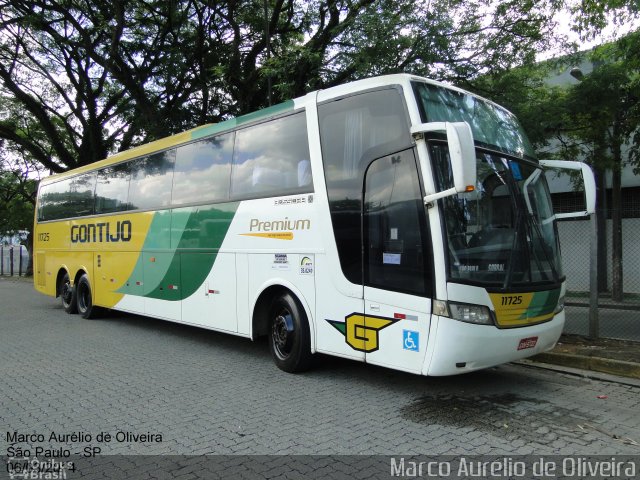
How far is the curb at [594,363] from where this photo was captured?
5.96 m

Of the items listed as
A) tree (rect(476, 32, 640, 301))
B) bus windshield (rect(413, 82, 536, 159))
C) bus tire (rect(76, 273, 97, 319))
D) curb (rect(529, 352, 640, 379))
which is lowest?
curb (rect(529, 352, 640, 379))

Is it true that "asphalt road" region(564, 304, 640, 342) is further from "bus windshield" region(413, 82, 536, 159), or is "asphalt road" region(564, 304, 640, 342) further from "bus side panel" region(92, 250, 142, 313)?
"bus side panel" region(92, 250, 142, 313)

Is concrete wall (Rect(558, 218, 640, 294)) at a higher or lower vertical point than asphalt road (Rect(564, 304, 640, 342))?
higher

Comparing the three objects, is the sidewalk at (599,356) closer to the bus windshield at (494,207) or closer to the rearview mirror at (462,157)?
the bus windshield at (494,207)

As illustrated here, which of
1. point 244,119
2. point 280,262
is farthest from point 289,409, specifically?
point 244,119

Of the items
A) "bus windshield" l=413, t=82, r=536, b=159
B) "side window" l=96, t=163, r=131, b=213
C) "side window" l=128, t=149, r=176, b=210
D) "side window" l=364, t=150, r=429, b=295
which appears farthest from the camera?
"side window" l=96, t=163, r=131, b=213

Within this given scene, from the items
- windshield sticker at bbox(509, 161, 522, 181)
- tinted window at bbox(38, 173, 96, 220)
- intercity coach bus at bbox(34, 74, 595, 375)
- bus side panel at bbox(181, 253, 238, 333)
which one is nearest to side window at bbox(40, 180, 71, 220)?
tinted window at bbox(38, 173, 96, 220)

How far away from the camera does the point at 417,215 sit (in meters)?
4.82

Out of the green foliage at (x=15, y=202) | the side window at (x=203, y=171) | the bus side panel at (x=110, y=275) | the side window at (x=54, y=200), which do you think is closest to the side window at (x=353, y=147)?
the side window at (x=203, y=171)

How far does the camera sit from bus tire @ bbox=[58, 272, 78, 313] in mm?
12062

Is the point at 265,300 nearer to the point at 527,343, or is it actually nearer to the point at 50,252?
the point at 527,343

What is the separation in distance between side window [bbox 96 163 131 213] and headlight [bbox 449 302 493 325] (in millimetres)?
7372

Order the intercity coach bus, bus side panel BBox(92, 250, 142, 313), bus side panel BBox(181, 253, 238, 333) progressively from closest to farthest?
the intercity coach bus
bus side panel BBox(181, 253, 238, 333)
bus side panel BBox(92, 250, 142, 313)

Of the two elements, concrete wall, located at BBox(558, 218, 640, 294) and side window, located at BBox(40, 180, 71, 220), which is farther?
side window, located at BBox(40, 180, 71, 220)
